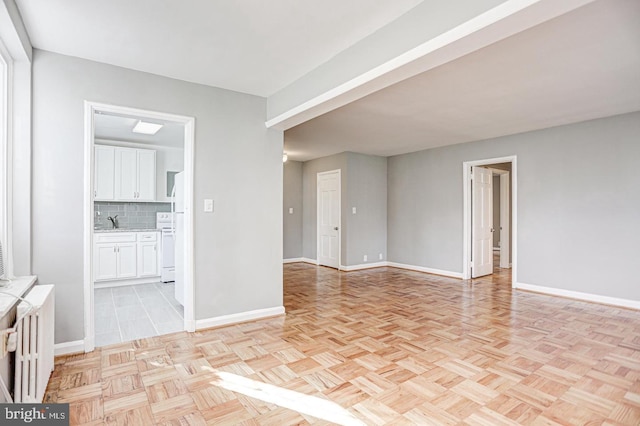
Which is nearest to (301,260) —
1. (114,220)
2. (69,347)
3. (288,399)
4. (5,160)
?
(114,220)

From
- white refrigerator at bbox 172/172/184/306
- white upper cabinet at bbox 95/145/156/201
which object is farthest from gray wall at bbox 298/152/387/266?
white refrigerator at bbox 172/172/184/306

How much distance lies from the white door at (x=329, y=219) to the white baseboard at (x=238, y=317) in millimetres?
3294

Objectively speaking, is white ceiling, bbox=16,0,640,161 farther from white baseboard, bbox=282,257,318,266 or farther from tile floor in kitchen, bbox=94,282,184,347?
white baseboard, bbox=282,257,318,266

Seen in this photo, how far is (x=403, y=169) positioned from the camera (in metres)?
7.04

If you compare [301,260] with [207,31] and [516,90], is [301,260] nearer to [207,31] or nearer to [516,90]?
[516,90]

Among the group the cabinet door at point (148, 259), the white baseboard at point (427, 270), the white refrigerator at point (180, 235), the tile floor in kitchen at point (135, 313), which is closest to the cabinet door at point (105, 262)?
the tile floor in kitchen at point (135, 313)

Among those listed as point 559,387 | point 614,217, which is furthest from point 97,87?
point 614,217

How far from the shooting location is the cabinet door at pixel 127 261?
17.5 feet

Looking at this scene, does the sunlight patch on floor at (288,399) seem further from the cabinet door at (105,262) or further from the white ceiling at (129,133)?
the cabinet door at (105,262)

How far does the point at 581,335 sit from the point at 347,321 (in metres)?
2.27

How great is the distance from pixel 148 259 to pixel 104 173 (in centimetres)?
162

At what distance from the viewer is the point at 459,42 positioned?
6.00 feet

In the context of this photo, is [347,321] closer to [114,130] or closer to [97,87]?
[97,87]

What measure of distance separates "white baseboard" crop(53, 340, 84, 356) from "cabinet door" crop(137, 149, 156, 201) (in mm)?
3613
